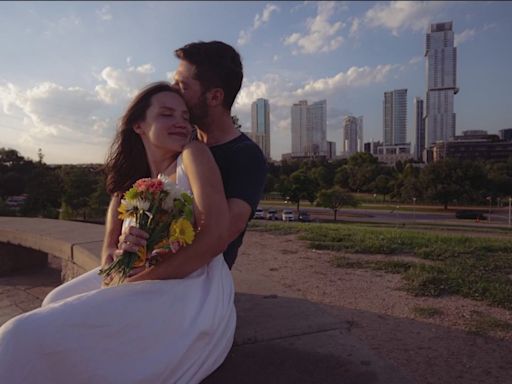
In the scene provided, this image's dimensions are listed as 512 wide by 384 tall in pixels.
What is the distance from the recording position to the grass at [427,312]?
11.1 ft

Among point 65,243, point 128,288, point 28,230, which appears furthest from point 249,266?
point 128,288

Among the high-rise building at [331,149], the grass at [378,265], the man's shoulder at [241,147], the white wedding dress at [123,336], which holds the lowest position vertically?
the grass at [378,265]

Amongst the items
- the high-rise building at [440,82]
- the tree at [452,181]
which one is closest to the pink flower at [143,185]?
the tree at [452,181]

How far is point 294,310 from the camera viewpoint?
2562 millimetres

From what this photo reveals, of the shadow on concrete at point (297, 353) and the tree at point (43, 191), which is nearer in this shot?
the shadow on concrete at point (297, 353)

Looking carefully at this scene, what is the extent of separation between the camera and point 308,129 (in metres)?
99.1

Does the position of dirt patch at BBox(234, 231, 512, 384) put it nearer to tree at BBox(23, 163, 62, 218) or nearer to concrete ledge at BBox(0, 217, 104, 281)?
concrete ledge at BBox(0, 217, 104, 281)

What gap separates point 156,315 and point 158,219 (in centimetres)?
38

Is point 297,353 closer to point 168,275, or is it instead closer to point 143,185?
point 168,275

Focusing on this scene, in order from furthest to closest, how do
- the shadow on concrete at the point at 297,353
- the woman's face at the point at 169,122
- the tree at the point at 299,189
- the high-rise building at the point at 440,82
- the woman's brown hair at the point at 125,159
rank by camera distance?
the high-rise building at the point at 440,82, the tree at the point at 299,189, the woman's brown hair at the point at 125,159, the woman's face at the point at 169,122, the shadow on concrete at the point at 297,353

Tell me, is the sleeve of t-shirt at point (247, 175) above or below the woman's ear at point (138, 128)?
below

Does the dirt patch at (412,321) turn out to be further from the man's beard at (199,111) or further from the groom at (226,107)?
the man's beard at (199,111)

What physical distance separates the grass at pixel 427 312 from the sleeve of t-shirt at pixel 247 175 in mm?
2201

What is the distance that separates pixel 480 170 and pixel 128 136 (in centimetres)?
4438
